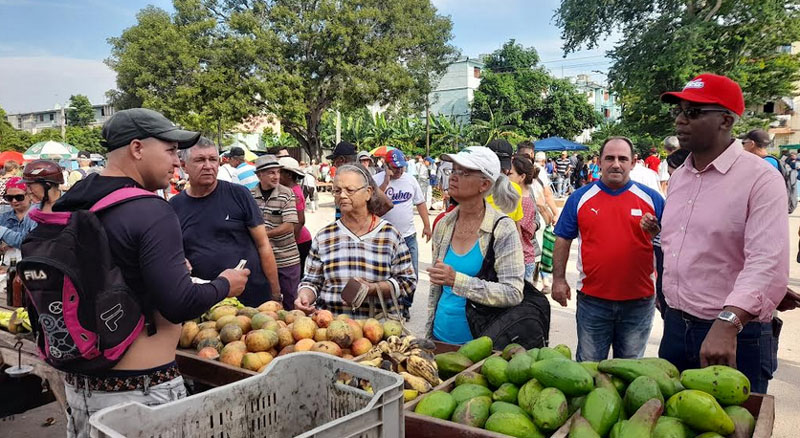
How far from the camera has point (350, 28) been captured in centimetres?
2839

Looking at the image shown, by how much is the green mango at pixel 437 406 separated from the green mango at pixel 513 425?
0.56ft

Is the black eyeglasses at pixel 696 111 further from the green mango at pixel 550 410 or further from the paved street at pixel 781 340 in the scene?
the paved street at pixel 781 340

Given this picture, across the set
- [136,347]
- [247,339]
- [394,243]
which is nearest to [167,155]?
[136,347]

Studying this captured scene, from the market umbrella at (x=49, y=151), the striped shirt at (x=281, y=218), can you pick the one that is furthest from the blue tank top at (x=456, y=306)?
the market umbrella at (x=49, y=151)

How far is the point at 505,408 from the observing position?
2037mm

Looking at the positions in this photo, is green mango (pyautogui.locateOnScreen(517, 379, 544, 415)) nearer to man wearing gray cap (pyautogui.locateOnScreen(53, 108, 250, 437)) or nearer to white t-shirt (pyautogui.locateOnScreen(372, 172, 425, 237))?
man wearing gray cap (pyautogui.locateOnScreen(53, 108, 250, 437))

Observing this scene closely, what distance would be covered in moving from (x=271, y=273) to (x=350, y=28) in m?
26.0

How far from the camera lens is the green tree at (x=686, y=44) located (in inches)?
1025

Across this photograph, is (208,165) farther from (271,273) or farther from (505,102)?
(505,102)

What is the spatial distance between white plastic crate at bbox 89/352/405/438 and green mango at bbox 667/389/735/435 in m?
0.92

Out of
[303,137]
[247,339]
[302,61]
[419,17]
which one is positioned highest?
[419,17]

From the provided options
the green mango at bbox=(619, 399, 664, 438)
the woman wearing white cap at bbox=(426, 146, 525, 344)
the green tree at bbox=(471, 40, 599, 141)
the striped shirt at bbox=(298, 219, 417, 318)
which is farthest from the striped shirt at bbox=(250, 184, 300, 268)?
the green tree at bbox=(471, 40, 599, 141)

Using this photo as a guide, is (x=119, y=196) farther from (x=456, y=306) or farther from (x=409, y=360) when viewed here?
(x=456, y=306)

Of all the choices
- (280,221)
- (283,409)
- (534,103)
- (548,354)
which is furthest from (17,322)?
(534,103)
